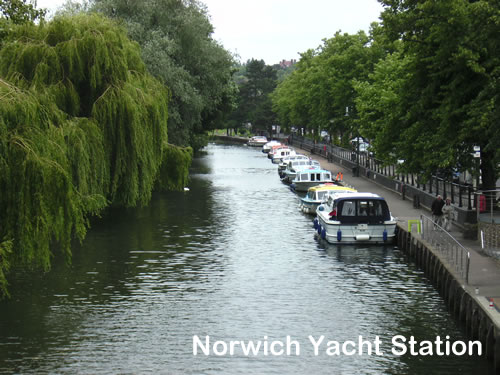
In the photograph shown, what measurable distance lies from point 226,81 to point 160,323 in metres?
56.3

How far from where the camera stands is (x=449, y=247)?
30.3m

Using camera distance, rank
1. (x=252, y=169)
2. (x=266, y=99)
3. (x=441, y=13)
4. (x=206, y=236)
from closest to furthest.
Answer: (x=441, y=13)
(x=206, y=236)
(x=252, y=169)
(x=266, y=99)

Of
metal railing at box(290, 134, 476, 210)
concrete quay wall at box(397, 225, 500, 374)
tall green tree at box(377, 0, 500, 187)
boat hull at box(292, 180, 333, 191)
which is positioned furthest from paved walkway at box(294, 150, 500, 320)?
boat hull at box(292, 180, 333, 191)

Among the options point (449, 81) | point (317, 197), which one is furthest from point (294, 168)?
point (449, 81)

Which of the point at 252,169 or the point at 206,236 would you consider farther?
the point at 252,169

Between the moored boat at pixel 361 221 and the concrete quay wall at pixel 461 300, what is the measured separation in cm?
197


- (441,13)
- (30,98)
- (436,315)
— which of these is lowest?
(436,315)

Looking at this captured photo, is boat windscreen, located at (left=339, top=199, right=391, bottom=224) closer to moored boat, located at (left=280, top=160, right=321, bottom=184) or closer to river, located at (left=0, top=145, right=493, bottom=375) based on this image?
river, located at (left=0, top=145, right=493, bottom=375)

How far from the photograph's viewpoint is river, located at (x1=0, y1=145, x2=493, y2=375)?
21031 millimetres

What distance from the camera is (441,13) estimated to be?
33844mm

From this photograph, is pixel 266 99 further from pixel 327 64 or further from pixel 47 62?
pixel 47 62

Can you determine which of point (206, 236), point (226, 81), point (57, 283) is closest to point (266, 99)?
point (226, 81)

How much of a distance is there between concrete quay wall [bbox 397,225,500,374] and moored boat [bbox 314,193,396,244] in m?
1.97

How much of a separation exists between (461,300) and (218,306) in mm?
7764
